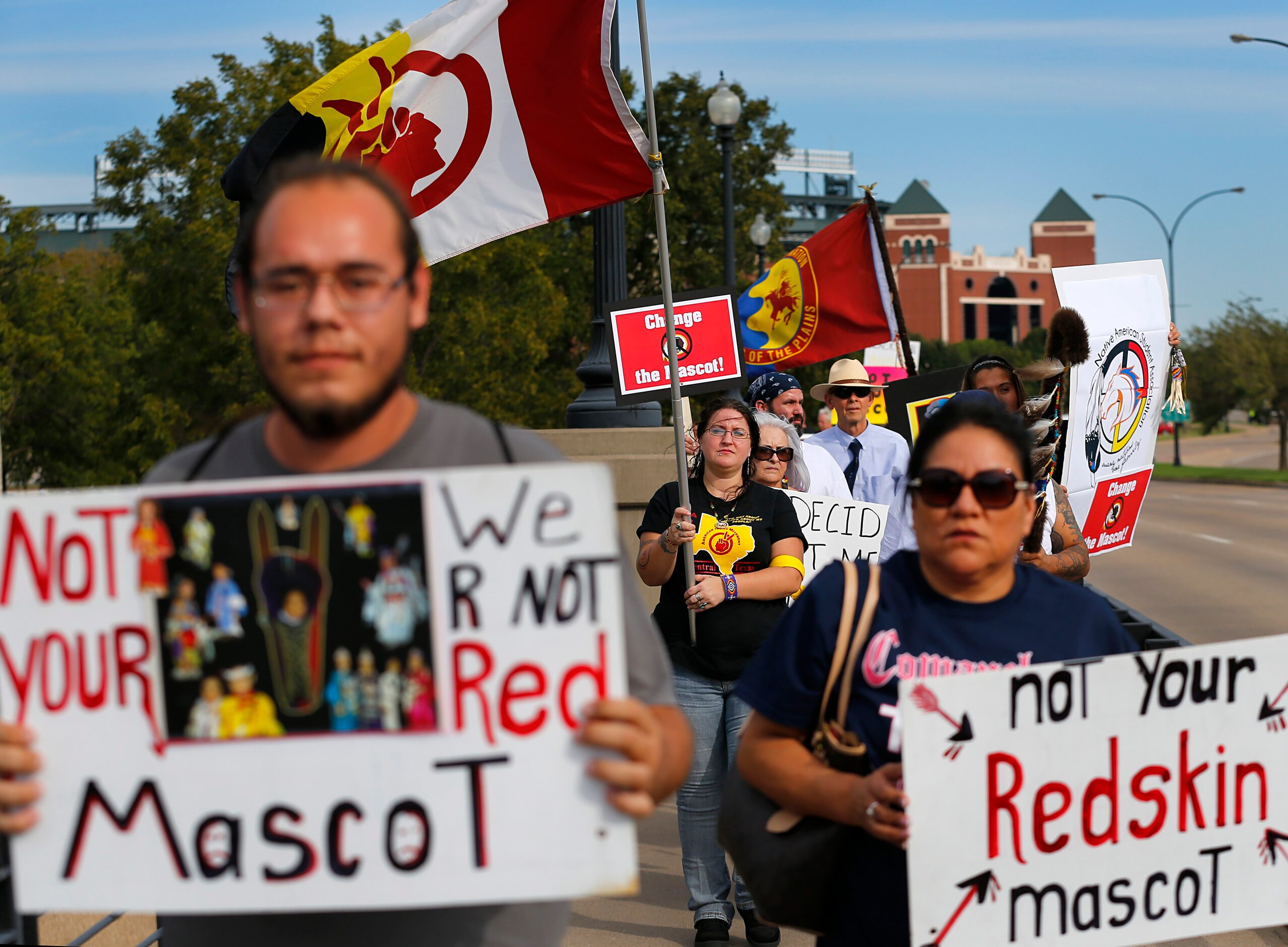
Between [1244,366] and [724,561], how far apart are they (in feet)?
167

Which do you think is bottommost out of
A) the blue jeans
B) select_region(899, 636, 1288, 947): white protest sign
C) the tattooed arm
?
the blue jeans

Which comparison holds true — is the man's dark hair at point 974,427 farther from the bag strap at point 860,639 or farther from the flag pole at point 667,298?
the flag pole at point 667,298

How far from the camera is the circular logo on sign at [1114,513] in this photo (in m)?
6.92

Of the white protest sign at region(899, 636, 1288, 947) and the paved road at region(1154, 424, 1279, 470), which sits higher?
the white protest sign at region(899, 636, 1288, 947)

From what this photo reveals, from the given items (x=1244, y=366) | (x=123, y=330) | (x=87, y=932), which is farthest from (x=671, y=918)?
(x=1244, y=366)

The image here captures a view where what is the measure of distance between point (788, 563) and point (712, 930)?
140 centimetres

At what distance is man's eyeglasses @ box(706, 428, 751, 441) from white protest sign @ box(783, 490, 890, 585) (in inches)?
58.3

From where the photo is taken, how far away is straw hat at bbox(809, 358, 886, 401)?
8.16m

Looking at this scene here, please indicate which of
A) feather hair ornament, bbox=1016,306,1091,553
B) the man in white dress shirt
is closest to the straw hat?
the man in white dress shirt

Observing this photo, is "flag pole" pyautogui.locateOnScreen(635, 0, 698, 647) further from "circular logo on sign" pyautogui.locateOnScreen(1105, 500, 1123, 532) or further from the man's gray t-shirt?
the man's gray t-shirt

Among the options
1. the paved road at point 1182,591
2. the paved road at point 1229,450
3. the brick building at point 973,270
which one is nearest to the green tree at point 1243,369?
the paved road at point 1229,450

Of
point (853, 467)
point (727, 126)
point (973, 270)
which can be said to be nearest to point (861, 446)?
point (853, 467)

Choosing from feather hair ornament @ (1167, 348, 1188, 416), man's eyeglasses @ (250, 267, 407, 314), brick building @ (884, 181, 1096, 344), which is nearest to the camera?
man's eyeglasses @ (250, 267, 407, 314)

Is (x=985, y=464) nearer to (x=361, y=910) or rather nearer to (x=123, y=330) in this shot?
(x=361, y=910)
